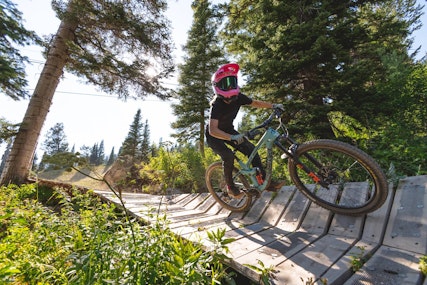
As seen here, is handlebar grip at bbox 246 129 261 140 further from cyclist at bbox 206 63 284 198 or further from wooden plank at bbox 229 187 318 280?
wooden plank at bbox 229 187 318 280

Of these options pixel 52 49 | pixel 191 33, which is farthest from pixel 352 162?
pixel 191 33

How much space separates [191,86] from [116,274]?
16.1 meters

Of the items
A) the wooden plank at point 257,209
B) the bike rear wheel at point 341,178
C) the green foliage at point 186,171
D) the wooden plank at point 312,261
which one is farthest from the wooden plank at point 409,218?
the green foliage at point 186,171

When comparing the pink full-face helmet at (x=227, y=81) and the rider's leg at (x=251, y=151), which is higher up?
the pink full-face helmet at (x=227, y=81)

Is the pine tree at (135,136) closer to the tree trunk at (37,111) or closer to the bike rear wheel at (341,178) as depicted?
the tree trunk at (37,111)

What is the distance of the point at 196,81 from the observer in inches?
654

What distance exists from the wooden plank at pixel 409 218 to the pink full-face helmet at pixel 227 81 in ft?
8.42

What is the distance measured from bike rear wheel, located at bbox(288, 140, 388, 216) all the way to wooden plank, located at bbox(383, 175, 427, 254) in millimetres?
246

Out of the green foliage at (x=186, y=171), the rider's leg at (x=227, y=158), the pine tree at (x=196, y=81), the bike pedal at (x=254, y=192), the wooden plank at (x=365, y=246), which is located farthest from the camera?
the pine tree at (x=196, y=81)

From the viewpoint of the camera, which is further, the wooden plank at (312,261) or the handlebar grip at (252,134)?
the handlebar grip at (252,134)

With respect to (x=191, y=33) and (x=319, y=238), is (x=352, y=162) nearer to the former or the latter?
(x=319, y=238)

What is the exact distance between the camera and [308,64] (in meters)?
5.98

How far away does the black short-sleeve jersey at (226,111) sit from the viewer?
3.28 metres

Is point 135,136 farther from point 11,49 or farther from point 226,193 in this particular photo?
point 226,193
